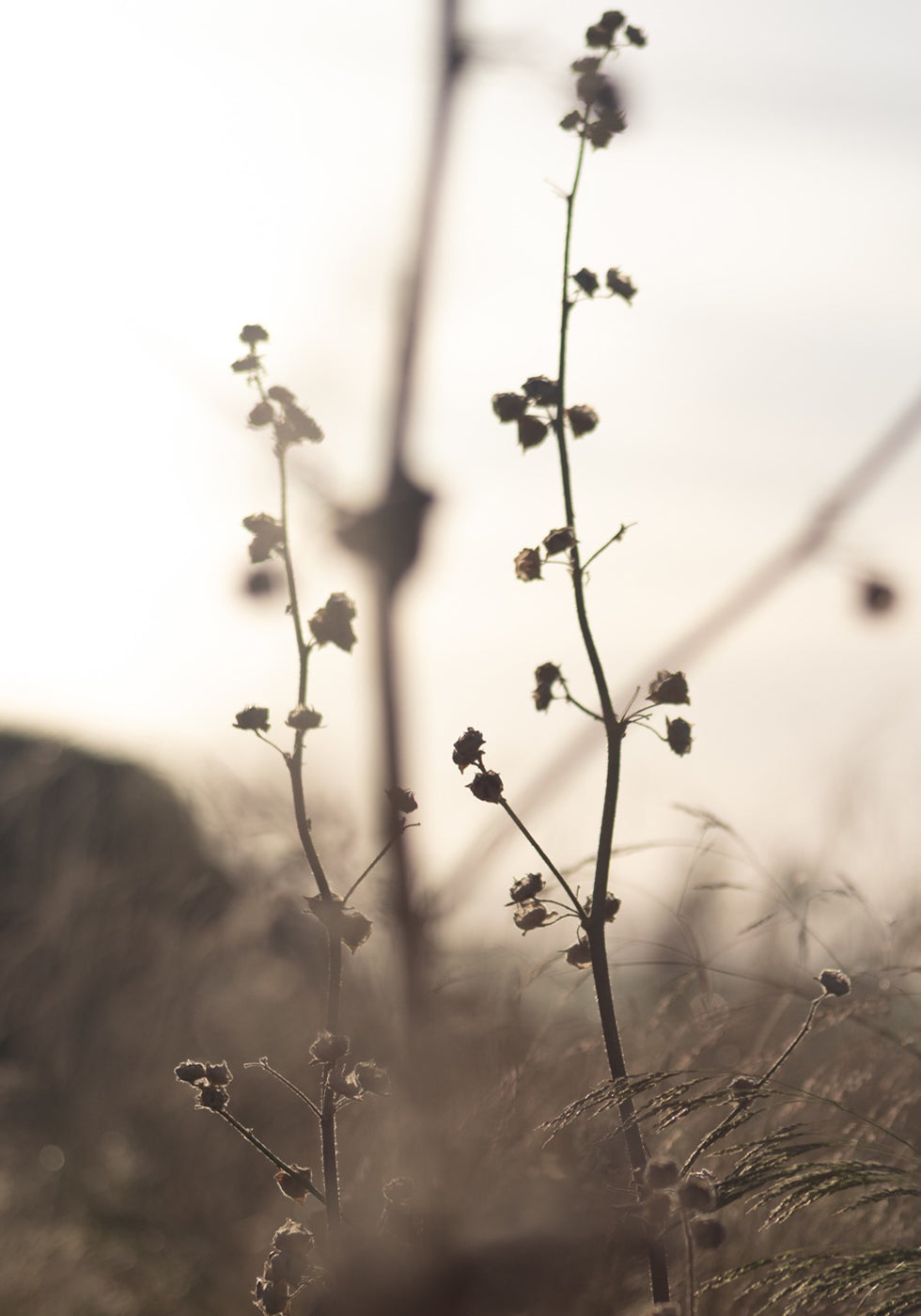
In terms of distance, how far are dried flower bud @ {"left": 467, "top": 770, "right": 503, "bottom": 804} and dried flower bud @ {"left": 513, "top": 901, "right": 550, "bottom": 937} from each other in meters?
0.11

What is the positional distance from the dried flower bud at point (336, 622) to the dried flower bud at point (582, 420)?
1.00 ft

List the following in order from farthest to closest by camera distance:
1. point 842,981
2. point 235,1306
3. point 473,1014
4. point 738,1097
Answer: point 473,1014 → point 235,1306 → point 842,981 → point 738,1097

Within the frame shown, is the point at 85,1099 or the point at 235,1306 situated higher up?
the point at 85,1099

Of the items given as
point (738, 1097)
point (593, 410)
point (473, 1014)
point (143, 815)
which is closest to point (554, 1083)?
point (473, 1014)

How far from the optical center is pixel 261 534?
1.49 metres

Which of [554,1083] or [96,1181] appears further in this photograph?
[96,1181]

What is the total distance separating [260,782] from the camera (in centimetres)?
388

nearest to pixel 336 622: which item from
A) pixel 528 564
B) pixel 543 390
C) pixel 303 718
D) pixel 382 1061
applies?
pixel 303 718

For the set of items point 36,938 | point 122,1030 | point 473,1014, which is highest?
point 36,938

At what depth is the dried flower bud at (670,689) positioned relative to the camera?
4.36 ft

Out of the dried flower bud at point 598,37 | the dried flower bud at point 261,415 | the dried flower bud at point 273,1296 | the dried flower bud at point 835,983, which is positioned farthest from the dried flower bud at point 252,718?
the dried flower bud at point 598,37

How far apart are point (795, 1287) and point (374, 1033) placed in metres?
2.16

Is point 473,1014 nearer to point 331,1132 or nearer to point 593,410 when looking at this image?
point 331,1132

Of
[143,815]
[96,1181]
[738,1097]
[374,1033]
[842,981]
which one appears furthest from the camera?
[143,815]
